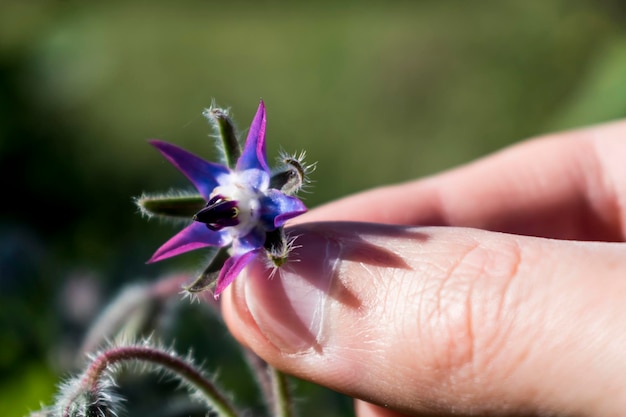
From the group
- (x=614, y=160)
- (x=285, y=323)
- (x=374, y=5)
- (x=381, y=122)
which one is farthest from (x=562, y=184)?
(x=374, y=5)

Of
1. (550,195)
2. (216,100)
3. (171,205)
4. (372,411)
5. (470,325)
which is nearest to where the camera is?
(470,325)

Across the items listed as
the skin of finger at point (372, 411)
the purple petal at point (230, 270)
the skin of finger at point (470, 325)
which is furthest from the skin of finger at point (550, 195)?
the purple petal at point (230, 270)

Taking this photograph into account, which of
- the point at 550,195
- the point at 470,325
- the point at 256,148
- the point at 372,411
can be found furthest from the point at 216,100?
the point at 470,325

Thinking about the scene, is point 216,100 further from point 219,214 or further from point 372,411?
point 219,214

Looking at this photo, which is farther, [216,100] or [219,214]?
[216,100]

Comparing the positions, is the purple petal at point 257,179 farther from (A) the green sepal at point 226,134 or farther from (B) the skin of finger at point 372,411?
(B) the skin of finger at point 372,411

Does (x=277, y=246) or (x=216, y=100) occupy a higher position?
(x=216, y=100)

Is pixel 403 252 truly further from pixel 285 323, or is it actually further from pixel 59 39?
pixel 59 39

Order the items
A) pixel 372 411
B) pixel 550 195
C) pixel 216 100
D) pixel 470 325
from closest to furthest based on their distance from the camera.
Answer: pixel 470 325 → pixel 372 411 → pixel 550 195 → pixel 216 100
